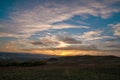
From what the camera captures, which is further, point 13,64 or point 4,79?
point 13,64

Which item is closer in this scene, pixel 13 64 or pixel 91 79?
pixel 91 79

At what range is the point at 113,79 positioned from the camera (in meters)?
26.1

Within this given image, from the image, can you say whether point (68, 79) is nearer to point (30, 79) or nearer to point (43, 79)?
point (43, 79)

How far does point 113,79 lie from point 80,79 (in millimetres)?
4878

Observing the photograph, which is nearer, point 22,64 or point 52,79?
point 52,79

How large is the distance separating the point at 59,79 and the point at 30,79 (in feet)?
13.9

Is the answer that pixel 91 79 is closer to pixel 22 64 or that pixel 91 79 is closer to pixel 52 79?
pixel 52 79

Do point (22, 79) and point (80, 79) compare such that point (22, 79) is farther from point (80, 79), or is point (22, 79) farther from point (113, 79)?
point (113, 79)

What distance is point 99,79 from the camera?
25.8m

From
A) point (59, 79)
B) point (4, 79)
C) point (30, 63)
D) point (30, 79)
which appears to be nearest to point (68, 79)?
point (59, 79)

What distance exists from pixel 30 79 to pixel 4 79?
3.75 metres

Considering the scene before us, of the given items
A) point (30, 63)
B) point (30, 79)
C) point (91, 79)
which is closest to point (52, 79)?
point (30, 79)

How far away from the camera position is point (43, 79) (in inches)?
1014

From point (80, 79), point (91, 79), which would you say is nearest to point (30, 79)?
point (80, 79)
